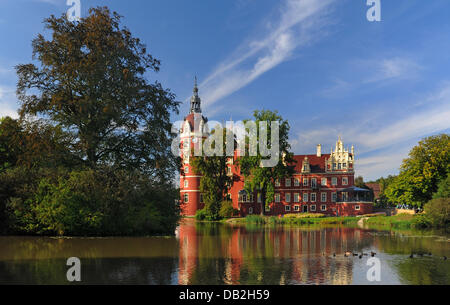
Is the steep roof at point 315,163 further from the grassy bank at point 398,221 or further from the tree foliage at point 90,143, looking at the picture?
the tree foliage at point 90,143

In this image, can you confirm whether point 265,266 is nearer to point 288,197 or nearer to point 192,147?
point 192,147

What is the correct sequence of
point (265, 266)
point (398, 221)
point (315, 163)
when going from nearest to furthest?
point (265, 266) < point (398, 221) < point (315, 163)

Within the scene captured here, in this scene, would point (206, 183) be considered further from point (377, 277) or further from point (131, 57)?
point (377, 277)

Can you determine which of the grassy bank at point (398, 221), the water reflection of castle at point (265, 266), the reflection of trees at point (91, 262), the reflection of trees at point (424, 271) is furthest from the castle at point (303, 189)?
the reflection of trees at point (424, 271)

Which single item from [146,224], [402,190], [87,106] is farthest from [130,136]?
[402,190]

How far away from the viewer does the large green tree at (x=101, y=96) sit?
28.2 meters

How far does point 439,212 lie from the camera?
130ft

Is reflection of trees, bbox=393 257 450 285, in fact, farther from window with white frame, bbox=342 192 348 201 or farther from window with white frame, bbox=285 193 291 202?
window with white frame, bbox=285 193 291 202

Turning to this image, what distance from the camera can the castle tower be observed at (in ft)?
241

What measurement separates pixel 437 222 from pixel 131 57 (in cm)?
3344

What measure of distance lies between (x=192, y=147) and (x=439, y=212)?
42.4 meters

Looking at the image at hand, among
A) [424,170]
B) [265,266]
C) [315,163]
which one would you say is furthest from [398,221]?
[265,266]

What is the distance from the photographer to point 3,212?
85.5 feet

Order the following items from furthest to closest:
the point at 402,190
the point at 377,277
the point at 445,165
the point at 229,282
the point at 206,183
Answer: the point at 206,183 → the point at 402,190 → the point at 445,165 → the point at 377,277 → the point at 229,282
